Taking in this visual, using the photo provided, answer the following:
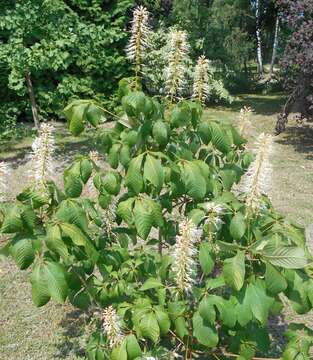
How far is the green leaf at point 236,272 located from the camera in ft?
6.70

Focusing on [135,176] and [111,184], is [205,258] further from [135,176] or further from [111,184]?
[111,184]

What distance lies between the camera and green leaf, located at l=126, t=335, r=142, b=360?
2.26m

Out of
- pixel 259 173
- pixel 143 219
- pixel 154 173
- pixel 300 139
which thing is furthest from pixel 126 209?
pixel 300 139

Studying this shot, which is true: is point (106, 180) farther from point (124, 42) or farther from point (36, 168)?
point (124, 42)

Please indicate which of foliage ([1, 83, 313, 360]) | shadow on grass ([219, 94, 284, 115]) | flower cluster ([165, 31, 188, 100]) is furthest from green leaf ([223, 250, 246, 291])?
shadow on grass ([219, 94, 284, 115])

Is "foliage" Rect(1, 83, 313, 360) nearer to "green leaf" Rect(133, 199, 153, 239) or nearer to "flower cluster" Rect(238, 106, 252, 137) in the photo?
"green leaf" Rect(133, 199, 153, 239)

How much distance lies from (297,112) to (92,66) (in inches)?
304

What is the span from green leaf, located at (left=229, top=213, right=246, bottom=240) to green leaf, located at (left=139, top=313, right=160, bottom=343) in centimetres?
56

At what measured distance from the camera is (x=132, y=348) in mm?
2264

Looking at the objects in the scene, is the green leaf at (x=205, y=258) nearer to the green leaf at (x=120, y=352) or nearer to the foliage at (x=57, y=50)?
the green leaf at (x=120, y=352)

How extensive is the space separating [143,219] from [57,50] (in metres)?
6.49

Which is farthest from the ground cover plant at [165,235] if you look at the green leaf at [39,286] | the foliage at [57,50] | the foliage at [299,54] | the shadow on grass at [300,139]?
the shadow on grass at [300,139]

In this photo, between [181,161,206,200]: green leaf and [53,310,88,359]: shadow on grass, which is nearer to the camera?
[181,161,206,200]: green leaf

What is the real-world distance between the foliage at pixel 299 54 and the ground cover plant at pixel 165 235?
7681mm
